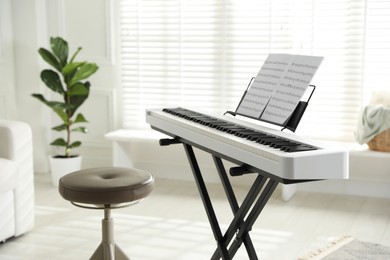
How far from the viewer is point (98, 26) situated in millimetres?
5293

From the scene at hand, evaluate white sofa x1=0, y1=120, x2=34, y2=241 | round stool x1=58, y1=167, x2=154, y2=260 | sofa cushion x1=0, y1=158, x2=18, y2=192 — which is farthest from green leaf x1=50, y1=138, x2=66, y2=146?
round stool x1=58, y1=167, x2=154, y2=260

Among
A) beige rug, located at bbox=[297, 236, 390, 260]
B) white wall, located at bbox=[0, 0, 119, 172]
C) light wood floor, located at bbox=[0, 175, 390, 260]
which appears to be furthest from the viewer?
white wall, located at bbox=[0, 0, 119, 172]

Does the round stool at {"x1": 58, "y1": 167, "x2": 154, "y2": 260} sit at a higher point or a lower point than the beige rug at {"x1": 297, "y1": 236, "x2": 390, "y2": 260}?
higher

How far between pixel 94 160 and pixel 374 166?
2.31m

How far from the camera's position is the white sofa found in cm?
357

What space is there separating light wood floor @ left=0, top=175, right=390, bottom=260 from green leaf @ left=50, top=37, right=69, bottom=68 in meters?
1.01

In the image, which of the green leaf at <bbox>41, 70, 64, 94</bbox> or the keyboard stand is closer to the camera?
the keyboard stand

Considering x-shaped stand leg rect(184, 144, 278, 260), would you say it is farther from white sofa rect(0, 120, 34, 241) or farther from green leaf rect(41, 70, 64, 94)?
green leaf rect(41, 70, 64, 94)

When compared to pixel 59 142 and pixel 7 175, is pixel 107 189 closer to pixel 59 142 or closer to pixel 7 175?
pixel 7 175

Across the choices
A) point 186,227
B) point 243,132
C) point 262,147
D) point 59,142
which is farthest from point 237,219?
point 59,142

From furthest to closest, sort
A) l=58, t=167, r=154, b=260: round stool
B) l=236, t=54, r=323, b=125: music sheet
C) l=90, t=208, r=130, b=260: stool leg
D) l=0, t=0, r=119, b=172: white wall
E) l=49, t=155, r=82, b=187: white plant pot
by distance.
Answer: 1. l=0, t=0, r=119, b=172: white wall
2. l=49, t=155, r=82, b=187: white plant pot
3. l=90, t=208, r=130, b=260: stool leg
4. l=58, t=167, r=154, b=260: round stool
5. l=236, t=54, r=323, b=125: music sheet

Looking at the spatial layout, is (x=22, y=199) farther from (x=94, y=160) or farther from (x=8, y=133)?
(x=94, y=160)

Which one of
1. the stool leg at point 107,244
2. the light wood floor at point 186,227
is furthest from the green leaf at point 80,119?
the stool leg at point 107,244

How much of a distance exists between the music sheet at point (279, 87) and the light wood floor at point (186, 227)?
3.21ft
